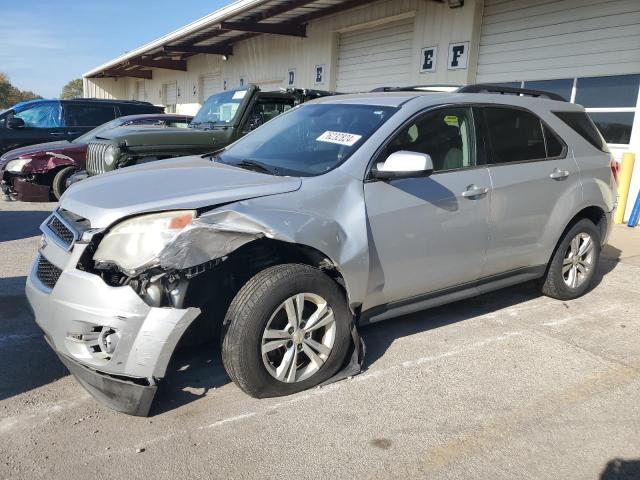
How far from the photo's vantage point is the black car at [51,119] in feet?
39.6

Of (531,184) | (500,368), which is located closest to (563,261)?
(531,184)

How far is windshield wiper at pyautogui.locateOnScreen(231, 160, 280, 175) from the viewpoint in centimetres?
354

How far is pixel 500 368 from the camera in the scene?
368 centimetres

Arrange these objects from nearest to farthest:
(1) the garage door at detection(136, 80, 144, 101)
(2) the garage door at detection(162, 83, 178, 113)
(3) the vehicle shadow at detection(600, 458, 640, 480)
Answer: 1. (3) the vehicle shadow at detection(600, 458, 640, 480)
2. (2) the garage door at detection(162, 83, 178, 113)
3. (1) the garage door at detection(136, 80, 144, 101)

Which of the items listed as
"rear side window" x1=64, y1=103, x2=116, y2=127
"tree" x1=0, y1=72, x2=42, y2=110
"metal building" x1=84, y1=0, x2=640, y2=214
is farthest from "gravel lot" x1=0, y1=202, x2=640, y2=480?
"tree" x1=0, y1=72, x2=42, y2=110

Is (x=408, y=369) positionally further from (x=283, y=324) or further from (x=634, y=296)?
(x=634, y=296)

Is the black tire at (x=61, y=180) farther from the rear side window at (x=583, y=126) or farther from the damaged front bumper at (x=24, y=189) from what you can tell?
the rear side window at (x=583, y=126)

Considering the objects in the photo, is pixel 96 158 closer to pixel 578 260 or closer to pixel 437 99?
pixel 437 99

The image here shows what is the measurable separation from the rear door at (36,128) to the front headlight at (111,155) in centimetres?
578

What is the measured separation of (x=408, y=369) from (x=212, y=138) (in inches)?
205

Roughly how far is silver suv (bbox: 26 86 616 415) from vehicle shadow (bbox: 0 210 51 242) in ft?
13.9

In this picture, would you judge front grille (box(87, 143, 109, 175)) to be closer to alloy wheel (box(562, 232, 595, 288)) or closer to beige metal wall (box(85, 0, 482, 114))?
alloy wheel (box(562, 232, 595, 288))

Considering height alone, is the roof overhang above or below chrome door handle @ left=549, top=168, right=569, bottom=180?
above

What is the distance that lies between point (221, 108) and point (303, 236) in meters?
5.97
